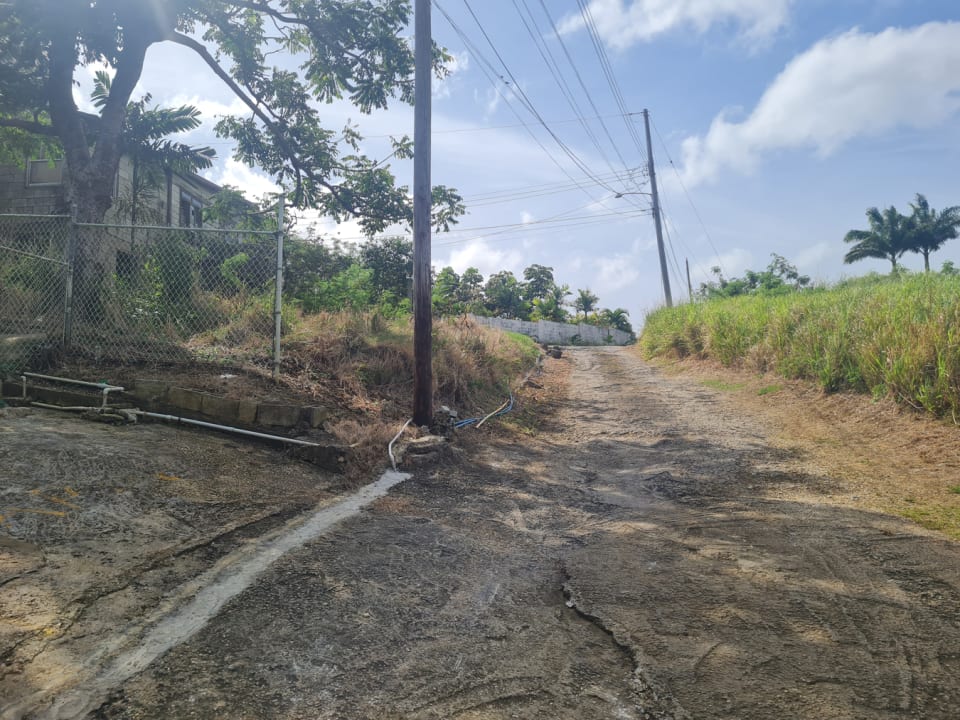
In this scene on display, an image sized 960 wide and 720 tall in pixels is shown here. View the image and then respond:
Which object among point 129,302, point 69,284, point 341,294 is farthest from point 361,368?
point 69,284

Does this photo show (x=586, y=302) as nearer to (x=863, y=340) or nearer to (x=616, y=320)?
(x=616, y=320)

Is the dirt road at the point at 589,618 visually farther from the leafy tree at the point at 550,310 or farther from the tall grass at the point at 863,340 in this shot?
the leafy tree at the point at 550,310

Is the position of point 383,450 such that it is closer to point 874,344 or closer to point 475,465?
point 475,465

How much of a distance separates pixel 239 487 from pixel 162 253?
5.11 meters

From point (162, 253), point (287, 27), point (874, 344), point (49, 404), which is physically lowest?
point (49, 404)

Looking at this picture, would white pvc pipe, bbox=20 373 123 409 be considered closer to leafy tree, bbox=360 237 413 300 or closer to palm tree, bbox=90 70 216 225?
palm tree, bbox=90 70 216 225

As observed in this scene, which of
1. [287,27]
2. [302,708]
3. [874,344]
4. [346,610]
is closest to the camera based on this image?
[302,708]

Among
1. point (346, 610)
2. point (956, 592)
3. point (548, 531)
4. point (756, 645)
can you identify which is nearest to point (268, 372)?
point (548, 531)

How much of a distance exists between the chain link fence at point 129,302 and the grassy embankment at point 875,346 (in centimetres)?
685

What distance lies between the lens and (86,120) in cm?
1093

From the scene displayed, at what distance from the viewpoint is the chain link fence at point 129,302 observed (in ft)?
21.5

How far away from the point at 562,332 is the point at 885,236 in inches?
958

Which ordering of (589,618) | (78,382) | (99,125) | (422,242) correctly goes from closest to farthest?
(589,618)
(78,382)
(422,242)
(99,125)

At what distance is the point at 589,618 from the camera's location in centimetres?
276
